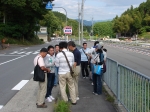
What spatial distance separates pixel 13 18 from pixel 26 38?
6.93m

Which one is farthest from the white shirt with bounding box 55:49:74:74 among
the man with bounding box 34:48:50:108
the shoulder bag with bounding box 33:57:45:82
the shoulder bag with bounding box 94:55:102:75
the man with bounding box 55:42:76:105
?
the shoulder bag with bounding box 94:55:102:75

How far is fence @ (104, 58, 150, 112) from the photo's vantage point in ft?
15.5

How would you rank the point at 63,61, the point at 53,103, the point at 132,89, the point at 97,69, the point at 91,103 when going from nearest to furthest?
1. the point at 132,89
2. the point at 63,61
3. the point at 91,103
4. the point at 53,103
5. the point at 97,69

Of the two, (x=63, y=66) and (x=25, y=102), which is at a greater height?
(x=63, y=66)

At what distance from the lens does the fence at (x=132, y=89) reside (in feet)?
15.5

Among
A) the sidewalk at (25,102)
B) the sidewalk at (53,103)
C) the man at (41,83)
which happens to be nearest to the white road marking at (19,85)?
the sidewalk at (25,102)

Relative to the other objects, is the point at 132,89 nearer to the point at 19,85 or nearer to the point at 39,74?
the point at 39,74

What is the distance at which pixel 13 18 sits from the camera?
56.4 m

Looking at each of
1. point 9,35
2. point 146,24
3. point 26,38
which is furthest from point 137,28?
point 9,35

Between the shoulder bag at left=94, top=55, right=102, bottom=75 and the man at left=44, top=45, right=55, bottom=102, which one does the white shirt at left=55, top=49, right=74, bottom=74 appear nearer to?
the man at left=44, top=45, right=55, bottom=102

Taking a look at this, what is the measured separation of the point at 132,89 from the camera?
5.59 m

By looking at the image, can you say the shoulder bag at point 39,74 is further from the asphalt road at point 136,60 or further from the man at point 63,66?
the asphalt road at point 136,60

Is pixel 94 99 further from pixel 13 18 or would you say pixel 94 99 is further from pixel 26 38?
pixel 26 38

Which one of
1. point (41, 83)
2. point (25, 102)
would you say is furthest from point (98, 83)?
point (25, 102)
